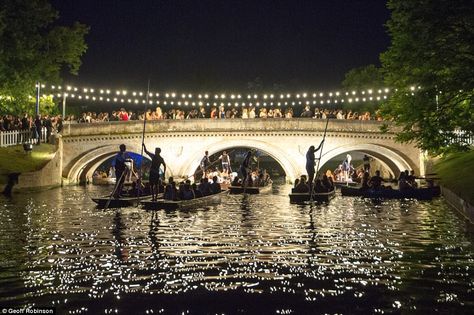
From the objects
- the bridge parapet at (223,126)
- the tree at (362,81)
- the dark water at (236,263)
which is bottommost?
the dark water at (236,263)

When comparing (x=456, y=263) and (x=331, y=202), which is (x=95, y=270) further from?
(x=331, y=202)

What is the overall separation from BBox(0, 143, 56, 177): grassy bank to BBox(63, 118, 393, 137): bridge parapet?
424 centimetres

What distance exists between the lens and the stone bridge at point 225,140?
44.1 m

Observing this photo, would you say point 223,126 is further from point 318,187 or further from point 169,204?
point 169,204

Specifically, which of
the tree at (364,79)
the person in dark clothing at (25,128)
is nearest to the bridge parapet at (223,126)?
the person in dark clothing at (25,128)

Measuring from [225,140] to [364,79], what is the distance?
31.6 meters

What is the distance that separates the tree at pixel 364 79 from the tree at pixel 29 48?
37.2 m

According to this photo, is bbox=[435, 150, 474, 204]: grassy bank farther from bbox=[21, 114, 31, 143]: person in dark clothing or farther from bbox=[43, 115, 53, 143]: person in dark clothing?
bbox=[43, 115, 53, 143]: person in dark clothing

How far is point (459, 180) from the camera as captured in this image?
25938mm

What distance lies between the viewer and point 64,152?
43.7 m

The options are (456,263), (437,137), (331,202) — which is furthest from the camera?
(331,202)

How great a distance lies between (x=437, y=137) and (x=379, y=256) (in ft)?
35.9

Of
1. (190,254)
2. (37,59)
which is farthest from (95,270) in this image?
(37,59)

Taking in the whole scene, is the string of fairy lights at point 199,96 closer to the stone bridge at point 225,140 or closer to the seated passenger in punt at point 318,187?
the stone bridge at point 225,140
